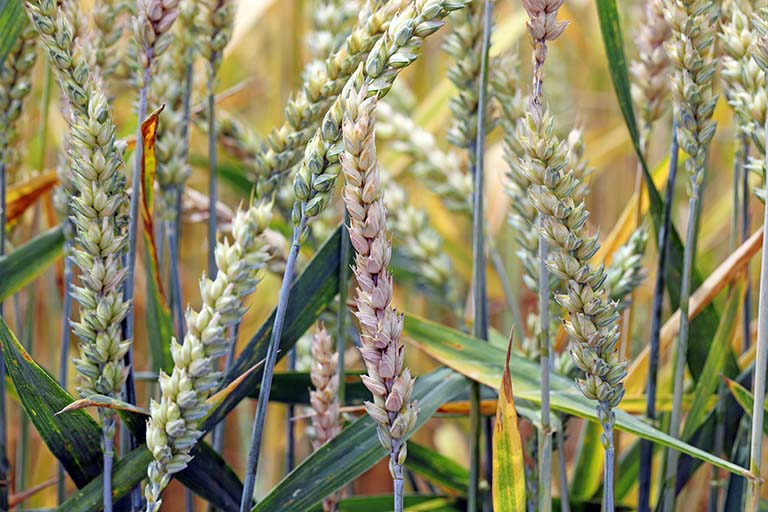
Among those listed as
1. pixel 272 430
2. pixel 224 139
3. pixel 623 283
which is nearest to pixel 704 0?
pixel 623 283

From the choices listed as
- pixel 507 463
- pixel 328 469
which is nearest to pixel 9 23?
pixel 328 469

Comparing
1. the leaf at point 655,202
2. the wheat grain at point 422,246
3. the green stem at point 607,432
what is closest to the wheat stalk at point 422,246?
the wheat grain at point 422,246

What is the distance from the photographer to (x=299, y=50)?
A: 1644mm

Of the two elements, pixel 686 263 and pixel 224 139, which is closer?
pixel 686 263

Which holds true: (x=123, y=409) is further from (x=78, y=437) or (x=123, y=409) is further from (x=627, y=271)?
(x=627, y=271)

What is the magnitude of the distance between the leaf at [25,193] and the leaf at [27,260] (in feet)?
0.37

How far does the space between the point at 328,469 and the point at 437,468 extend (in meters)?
0.22

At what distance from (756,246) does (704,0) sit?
291mm

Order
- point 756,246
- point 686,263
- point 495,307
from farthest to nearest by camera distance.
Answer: point 495,307, point 756,246, point 686,263

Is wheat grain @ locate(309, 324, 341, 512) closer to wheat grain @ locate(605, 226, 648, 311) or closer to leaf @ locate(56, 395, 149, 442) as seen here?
leaf @ locate(56, 395, 149, 442)

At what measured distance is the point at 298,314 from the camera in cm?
75

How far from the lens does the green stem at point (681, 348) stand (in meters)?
0.68

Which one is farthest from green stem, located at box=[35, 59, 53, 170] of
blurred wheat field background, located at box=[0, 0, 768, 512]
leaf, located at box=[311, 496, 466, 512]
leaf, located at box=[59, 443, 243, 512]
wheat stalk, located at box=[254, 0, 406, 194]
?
leaf, located at box=[311, 496, 466, 512]

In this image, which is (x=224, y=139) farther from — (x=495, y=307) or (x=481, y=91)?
(x=495, y=307)
